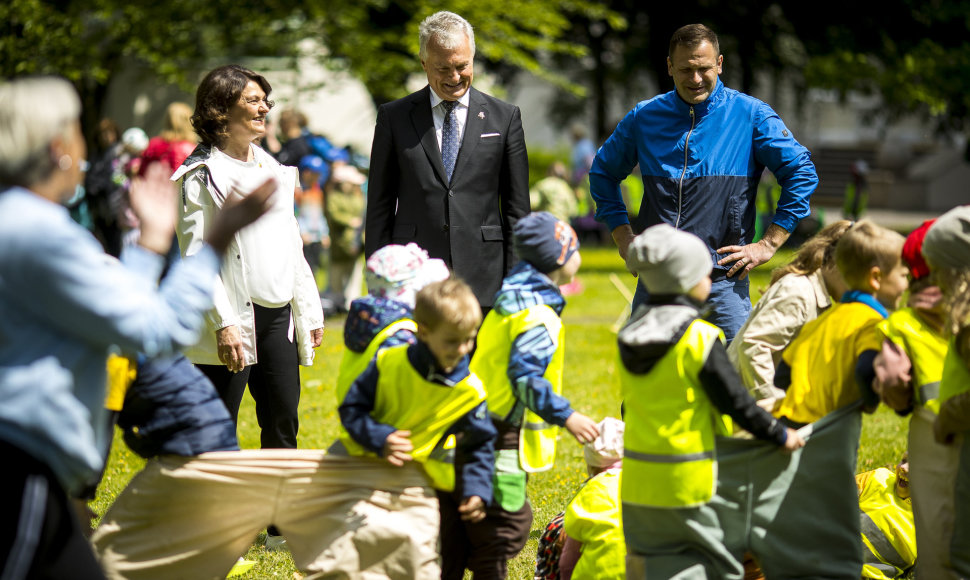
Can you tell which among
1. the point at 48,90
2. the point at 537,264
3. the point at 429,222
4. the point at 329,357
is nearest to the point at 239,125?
the point at 429,222

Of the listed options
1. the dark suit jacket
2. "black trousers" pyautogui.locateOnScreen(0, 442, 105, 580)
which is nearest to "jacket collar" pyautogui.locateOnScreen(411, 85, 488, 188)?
the dark suit jacket

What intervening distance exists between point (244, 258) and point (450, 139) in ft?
3.75

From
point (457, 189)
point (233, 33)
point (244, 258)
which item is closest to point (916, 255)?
point (457, 189)

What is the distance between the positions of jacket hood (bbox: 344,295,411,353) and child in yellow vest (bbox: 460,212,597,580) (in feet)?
1.24

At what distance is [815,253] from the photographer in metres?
4.90

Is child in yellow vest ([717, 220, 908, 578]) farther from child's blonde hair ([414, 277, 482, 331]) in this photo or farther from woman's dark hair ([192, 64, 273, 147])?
woman's dark hair ([192, 64, 273, 147])

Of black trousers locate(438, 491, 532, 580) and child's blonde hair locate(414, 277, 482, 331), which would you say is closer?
child's blonde hair locate(414, 277, 482, 331)

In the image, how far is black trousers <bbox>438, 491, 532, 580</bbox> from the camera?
13.5ft

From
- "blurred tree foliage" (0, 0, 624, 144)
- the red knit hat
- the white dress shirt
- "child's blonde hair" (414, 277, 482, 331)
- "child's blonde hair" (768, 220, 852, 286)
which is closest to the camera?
"child's blonde hair" (414, 277, 482, 331)

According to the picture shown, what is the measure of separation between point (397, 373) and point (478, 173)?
1800 millimetres

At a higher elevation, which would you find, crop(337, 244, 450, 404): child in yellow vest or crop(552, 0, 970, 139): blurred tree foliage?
crop(337, 244, 450, 404): child in yellow vest

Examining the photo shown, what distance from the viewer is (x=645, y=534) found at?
394 cm

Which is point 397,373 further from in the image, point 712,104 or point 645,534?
point 712,104

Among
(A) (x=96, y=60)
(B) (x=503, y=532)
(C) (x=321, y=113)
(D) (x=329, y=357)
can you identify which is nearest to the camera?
(B) (x=503, y=532)
